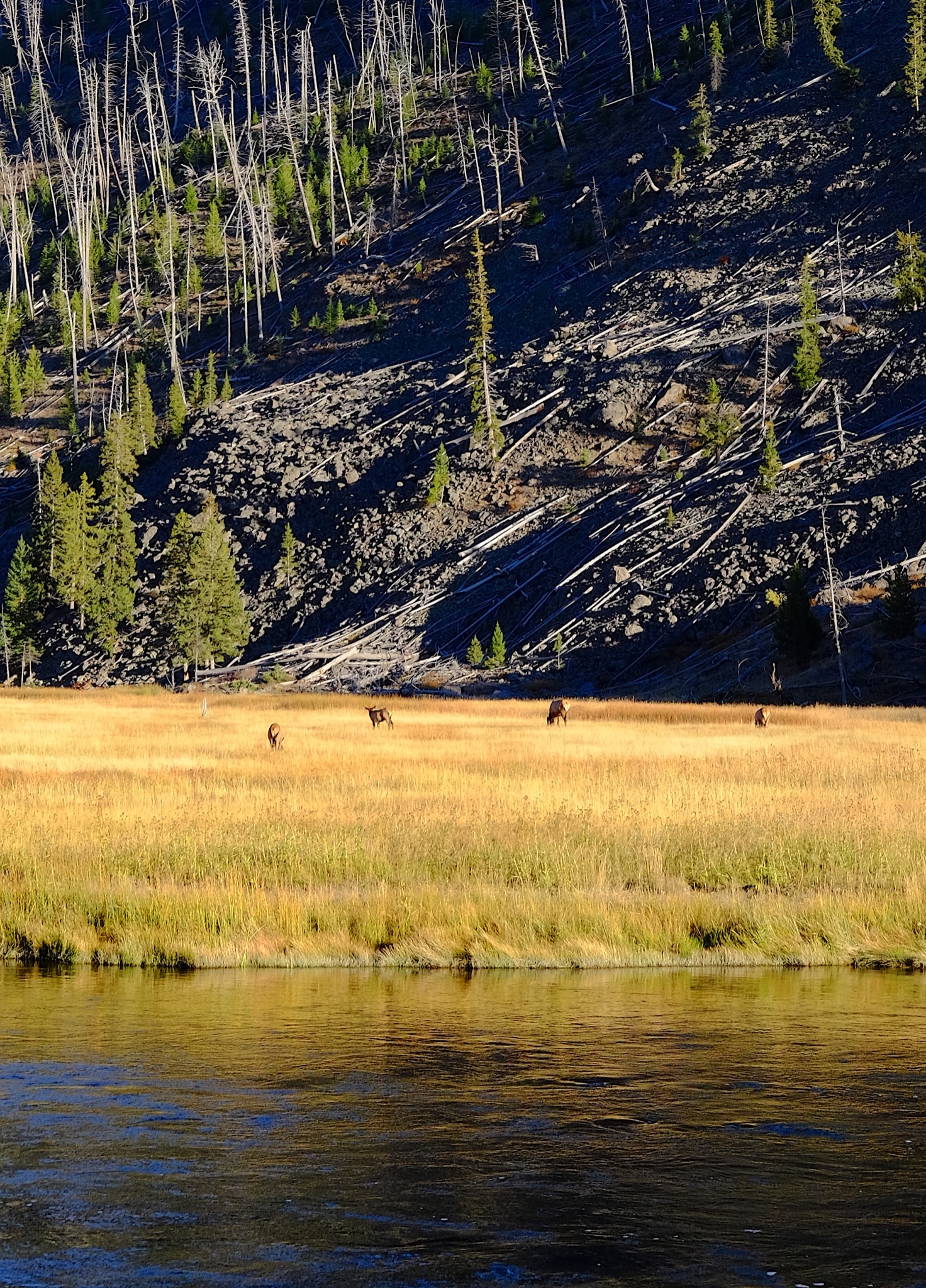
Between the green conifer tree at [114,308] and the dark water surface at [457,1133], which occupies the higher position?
the green conifer tree at [114,308]

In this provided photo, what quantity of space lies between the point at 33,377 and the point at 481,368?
44369 millimetres

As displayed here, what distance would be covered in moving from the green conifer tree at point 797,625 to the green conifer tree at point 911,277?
2954 centimetres

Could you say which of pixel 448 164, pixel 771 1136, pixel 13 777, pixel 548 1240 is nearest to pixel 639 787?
pixel 13 777

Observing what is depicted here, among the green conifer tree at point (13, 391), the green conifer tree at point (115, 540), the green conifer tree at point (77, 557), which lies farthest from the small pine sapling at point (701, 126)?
the green conifer tree at point (13, 391)

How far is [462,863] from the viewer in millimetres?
16500

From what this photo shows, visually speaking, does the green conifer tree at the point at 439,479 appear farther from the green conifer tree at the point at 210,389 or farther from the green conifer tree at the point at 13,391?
the green conifer tree at the point at 13,391

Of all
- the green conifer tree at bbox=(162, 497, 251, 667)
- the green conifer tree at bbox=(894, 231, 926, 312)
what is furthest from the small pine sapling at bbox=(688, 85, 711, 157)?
the green conifer tree at bbox=(162, 497, 251, 667)

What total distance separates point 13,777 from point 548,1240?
19.3 meters

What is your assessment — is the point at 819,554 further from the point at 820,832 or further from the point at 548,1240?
the point at 548,1240

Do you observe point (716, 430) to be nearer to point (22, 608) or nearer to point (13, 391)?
point (22, 608)

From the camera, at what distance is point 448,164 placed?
11994 centimetres

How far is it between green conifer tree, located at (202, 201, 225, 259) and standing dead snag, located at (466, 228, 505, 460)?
41.1m

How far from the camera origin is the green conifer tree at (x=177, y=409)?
93.0 metres

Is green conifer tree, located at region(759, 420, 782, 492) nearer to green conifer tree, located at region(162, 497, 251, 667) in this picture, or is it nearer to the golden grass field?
green conifer tree, located at region(162, 497, 251, 667)
